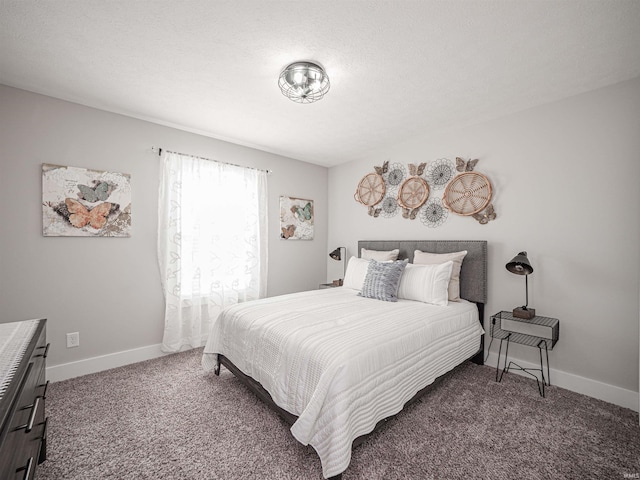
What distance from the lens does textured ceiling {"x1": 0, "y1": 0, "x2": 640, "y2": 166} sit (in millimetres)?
1546

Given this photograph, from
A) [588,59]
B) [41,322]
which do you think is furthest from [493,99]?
[41,322]

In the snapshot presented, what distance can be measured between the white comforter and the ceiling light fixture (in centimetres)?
171

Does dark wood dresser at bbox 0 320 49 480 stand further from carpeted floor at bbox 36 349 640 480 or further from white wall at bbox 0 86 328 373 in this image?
white wall at bbox 0 86 328 373

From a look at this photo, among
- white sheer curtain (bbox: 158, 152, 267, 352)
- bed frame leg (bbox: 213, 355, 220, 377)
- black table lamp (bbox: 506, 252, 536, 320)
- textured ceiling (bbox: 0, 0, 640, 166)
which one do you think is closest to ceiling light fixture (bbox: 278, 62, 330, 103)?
textured ceiling (bbox: 0, 0, 640, 166)

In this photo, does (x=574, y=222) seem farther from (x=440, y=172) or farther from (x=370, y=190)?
(x=370, y=190)

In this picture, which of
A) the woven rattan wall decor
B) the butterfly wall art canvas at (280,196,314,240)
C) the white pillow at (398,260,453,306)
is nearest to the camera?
the white pillow at (398,260,453,306)

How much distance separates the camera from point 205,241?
128 inches

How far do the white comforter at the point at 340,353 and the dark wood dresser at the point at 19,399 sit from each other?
1.08 metres

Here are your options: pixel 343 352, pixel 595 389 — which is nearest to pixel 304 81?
pixel 343 352

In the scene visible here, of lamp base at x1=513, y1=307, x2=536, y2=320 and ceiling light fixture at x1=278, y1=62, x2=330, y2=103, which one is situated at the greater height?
ceiling light fixture at x1=278, y1=62, x2=330, y2=103

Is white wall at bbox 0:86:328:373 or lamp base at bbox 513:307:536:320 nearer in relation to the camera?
white wall at bbox 0:86:328:373

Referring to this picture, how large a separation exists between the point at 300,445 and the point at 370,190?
3.06 meters

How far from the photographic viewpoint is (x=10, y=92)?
7.40ft

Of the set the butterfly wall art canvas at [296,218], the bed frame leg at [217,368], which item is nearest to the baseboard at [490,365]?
the bed frame leg at [217,368]
